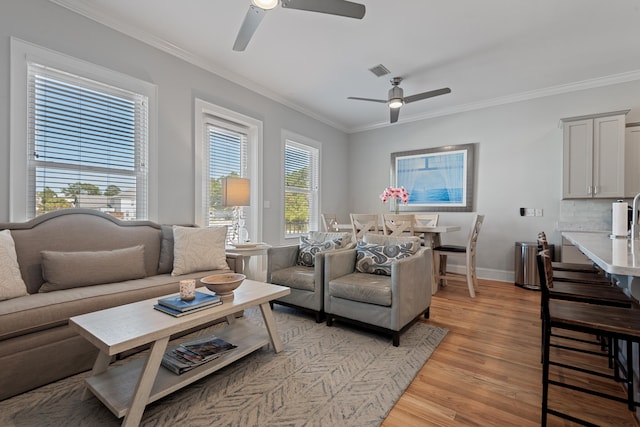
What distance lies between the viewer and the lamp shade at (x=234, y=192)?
10.6ft

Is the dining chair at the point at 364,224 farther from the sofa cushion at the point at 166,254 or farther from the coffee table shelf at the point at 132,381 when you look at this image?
the coffee table shelf at the point at 132,381

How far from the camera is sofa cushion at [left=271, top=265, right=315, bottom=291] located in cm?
286

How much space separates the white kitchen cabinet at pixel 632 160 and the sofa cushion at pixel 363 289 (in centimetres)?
334

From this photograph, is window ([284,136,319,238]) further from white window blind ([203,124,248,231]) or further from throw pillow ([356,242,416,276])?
throw pillow ([356,242,416,276])

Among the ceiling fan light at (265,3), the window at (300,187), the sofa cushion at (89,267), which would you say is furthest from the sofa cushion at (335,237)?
the ceiling fan light at (265,3)

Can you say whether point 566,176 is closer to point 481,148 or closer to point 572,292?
point 481,148

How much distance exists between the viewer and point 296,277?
2943 millimetres

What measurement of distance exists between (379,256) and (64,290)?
2.52 m

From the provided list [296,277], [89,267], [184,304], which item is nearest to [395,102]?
[296,277]

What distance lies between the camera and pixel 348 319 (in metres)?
2.59

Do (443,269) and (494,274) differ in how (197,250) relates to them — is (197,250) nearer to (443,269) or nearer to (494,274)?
(443,269)

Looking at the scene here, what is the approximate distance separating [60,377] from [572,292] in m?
3.13

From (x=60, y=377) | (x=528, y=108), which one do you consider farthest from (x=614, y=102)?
(x=60, y=377)

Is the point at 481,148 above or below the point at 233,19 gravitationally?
below
